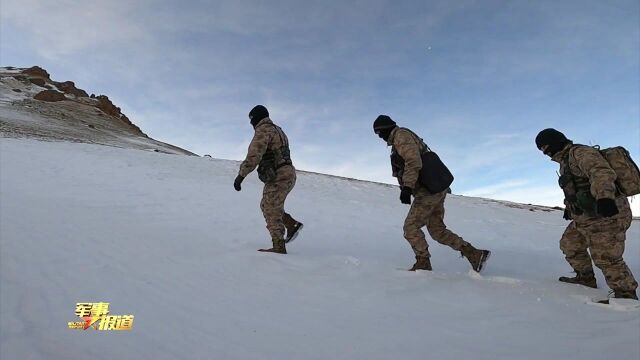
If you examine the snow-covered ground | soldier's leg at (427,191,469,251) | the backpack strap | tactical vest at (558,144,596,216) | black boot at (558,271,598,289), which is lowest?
the snow-covered ground

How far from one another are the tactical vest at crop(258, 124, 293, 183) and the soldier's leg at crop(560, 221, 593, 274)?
3.28m

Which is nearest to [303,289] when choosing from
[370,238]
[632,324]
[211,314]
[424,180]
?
[211,314]

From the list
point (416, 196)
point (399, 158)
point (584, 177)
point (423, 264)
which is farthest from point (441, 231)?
point (584, 177)

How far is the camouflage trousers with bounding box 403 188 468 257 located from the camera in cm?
483

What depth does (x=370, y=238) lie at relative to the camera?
300 inches

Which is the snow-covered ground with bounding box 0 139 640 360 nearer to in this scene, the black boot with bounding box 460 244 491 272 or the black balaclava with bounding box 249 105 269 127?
the black boot with bounding box 460 244 491 272

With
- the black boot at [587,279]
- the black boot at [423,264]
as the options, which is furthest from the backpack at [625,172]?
the black boot at [423,264]

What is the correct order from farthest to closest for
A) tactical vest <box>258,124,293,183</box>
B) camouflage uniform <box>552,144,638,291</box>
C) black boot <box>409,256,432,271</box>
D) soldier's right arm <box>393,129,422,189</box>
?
tactical vest <box>258,124,293,183</box> < black boot <box>409,256,432,271</box> < soldier's right arm <box>393,129,422,189</box> < camouflage uniform <box>552,144,638,291</box>

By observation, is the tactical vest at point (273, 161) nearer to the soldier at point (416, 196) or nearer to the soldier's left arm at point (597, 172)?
the soldier at point (416, 196)

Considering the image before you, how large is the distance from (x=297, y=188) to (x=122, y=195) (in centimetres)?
661

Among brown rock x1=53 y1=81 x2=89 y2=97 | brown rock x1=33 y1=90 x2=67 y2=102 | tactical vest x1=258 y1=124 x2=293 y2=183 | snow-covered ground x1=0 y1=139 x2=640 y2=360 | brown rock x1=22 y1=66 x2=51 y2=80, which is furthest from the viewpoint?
brown rock x1=22 y1=66 x2=51 y2=80

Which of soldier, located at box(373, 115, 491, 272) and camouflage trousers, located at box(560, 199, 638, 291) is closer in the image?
camouflage trousers, located at box(560, 199, 638, 291)

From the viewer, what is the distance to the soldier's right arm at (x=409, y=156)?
4668mm

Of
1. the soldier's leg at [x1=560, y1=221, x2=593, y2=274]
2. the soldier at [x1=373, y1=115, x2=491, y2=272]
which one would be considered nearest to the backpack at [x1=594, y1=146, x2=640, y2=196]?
the soldier's leg at [x1=560, y1=221, x2=593, y2=274]
